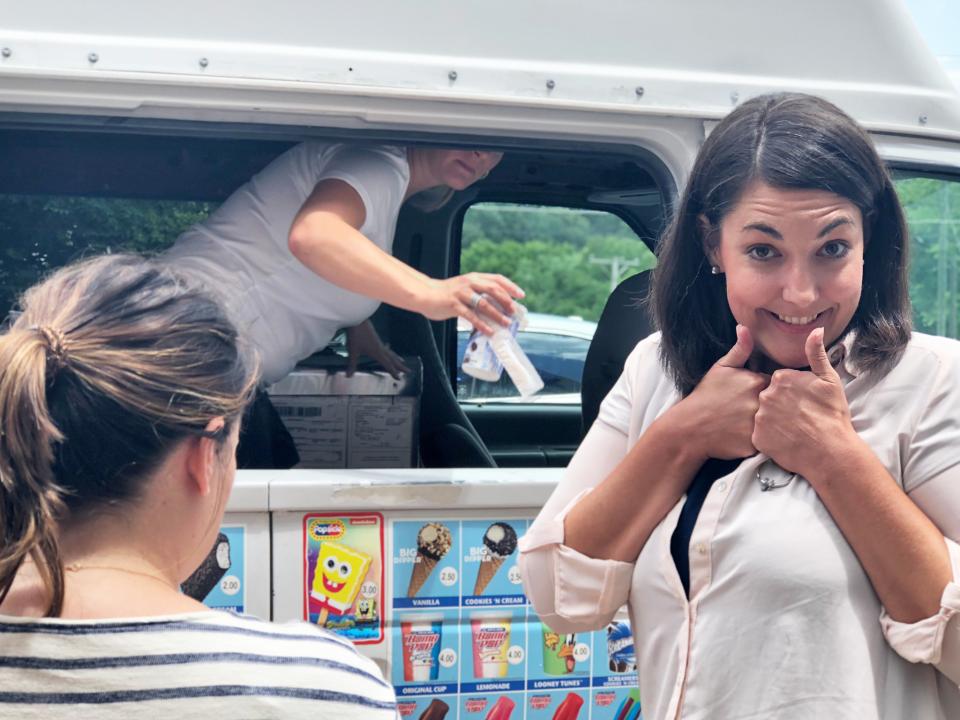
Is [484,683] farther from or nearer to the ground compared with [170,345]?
nearer to the ground

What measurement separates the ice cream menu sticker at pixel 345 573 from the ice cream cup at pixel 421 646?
7 centimetres

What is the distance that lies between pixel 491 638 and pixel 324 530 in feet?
1.44

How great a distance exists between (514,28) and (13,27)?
3.34ft

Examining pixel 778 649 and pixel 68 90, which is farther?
pixel 68 90

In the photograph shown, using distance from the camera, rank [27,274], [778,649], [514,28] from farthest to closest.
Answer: [27,274] → [514,28] → [778,649]

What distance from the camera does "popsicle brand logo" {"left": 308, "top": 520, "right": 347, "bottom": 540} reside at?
2256 millimetres

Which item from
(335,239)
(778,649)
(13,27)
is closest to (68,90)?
(13,27)

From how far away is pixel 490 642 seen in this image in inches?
92.3

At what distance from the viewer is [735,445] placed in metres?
1.53

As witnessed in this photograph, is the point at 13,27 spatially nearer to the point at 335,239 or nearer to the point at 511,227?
the point at 335,239

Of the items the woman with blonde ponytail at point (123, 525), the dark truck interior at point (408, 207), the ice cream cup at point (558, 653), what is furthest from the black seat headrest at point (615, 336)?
the woman with blonde ponytail at point (123, 525)

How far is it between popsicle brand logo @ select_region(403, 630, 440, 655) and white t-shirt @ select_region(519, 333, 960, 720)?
0.82 m

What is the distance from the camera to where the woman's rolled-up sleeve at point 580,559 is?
159 cm

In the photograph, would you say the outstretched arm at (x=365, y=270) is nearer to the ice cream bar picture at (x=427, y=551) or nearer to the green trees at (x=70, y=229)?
the ice cream bar picture at (x=427, y=551)
